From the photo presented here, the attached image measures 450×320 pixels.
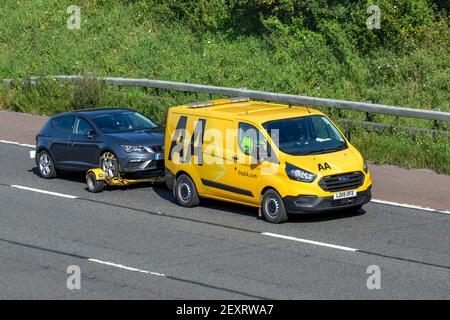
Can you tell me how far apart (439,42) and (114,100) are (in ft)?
28.8

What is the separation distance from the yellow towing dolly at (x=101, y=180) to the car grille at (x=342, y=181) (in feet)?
15.2

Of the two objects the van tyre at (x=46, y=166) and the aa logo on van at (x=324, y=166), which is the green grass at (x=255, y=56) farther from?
the van tyre at (x=46, y=166)

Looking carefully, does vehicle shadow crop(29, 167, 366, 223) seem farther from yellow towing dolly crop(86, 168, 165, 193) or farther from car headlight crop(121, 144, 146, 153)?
car headlight crop(121, 144, 146, 153)

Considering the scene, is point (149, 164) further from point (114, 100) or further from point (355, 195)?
point (114, 100)

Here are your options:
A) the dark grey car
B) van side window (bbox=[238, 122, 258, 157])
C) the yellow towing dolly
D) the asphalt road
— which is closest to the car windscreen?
the dark grey car

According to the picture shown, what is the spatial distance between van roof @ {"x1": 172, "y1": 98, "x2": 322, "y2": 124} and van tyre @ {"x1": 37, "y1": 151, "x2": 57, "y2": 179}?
13.6ft

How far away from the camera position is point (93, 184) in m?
21.8

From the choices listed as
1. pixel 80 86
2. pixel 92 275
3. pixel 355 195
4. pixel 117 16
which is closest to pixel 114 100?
pixel 80 86

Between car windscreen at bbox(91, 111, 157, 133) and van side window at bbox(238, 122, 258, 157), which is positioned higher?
van side window at bbox(238, 122, 258, 157)

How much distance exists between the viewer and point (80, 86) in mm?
29875

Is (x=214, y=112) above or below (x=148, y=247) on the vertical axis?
above

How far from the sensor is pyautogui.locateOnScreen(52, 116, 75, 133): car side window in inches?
918

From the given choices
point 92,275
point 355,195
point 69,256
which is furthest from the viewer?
point 355,195

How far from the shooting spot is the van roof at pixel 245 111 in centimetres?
1944
